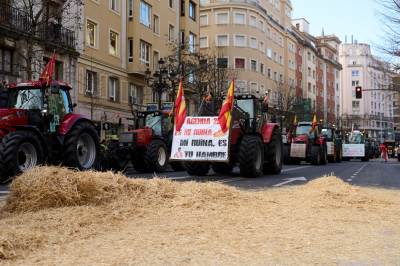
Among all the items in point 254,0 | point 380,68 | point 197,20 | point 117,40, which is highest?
point 254,0

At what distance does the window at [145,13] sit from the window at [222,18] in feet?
94.9

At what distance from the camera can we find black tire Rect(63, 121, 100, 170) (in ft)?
47.9

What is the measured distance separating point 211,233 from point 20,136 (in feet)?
25.4

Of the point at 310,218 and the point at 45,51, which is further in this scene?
the point at 45,51

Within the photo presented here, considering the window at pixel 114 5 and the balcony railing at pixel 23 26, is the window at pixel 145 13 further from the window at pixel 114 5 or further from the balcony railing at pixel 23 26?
the balcony railing at pixel 23 26

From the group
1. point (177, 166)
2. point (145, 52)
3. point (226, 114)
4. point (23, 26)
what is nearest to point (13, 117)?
point (226, 114)

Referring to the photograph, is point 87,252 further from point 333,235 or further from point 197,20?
point 197,20

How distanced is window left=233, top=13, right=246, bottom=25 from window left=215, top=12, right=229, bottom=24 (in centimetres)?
101

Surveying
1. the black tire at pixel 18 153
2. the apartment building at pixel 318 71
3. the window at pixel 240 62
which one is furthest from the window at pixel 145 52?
the apartment building at pixel 318 71

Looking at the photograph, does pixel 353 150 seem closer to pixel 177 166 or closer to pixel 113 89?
pixel 113 89

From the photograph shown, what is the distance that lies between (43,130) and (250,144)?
5.86 metres

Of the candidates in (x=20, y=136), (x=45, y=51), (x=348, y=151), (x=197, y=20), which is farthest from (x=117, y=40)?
(x=20, y=136)

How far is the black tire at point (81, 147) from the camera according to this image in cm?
1459

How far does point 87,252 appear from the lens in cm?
568
